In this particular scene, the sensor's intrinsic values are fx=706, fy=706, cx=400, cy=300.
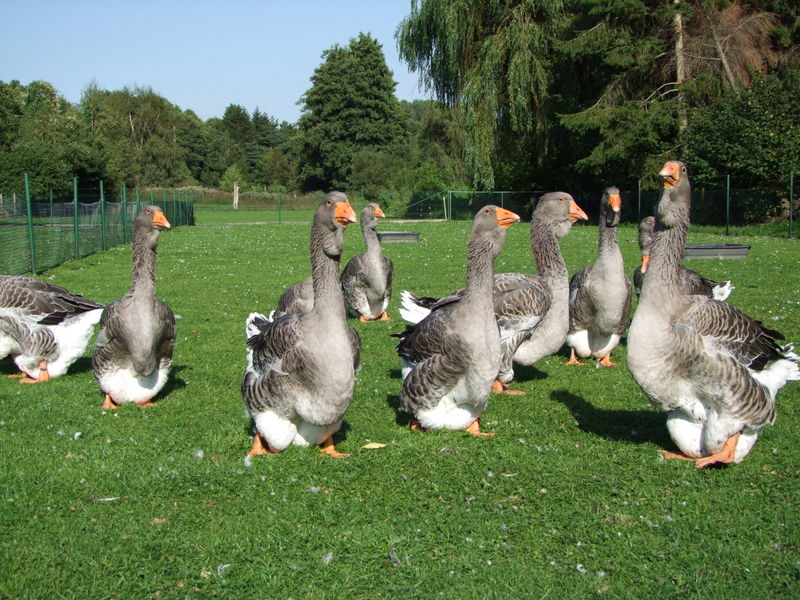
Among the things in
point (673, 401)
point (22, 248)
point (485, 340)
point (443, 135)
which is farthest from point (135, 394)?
point (443, 135)

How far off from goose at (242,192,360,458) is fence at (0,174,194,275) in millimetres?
12564

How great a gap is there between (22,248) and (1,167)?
115 ft

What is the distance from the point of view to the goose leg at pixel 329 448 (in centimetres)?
599

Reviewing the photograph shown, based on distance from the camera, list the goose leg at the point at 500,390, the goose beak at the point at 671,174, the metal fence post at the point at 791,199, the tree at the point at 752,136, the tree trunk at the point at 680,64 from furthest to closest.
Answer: the tree trunk at the point at 680,64 < the tree at the point at 752,136 < the metal fence post at the point at 791,199 < the goose leg at the point at 500,390 < the goose beak at the point at 671,174

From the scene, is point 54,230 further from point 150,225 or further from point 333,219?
point 333,219

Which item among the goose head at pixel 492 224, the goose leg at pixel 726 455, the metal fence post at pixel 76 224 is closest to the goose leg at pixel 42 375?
the goose head at pixel 492 224

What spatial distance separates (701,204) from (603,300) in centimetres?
2876

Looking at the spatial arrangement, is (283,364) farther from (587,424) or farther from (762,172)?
(762,172)

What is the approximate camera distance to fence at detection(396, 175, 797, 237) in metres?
31.8

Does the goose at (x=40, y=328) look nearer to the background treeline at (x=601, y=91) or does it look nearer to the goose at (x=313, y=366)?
the goose at (x=313, y=366)

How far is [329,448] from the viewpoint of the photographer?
6.10m

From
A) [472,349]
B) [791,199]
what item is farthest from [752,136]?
[472,349]

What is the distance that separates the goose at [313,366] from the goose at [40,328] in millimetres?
3607

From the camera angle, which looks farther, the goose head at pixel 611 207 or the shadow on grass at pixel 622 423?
the goose head at pixel 611 207
